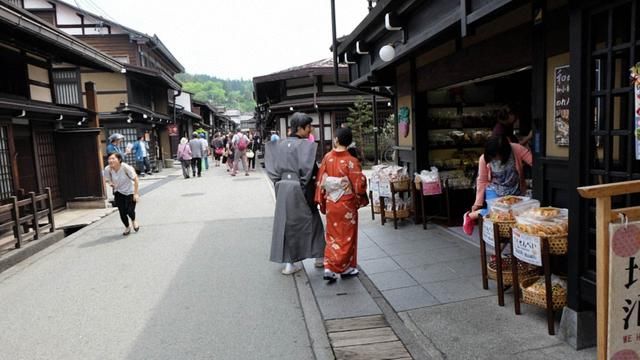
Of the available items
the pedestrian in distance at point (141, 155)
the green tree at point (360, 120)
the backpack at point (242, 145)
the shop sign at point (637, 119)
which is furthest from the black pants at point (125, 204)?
the green tree at point (360, 120)

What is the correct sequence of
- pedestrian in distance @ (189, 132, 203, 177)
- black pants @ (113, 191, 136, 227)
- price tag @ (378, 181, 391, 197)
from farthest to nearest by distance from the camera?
pedestrian in distance @ (189, 132, 203, 177)
black pants @ (113, 191, 136, 227)
price tag @ (378, 181, 391, 197)

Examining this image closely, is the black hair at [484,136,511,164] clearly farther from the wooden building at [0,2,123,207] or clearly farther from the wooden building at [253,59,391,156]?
the wooden building at [253,59,391,156]

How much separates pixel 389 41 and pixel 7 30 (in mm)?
7723

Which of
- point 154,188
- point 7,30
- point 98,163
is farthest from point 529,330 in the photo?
point 154,188

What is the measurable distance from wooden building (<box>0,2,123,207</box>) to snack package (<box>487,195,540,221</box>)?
26.7 ft

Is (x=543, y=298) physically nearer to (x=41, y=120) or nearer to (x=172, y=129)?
(x=41, y=120)

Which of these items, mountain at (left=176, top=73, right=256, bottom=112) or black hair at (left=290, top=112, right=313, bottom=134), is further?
mountain at (left=176, top=73, right=256, bottom=112)

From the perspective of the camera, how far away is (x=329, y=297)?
5273 millimetres

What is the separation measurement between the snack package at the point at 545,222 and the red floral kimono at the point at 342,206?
6.68 ft

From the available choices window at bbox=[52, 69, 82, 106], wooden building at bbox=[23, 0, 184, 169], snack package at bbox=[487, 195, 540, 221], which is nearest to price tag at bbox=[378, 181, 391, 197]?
snack package at bbox=[487, 195, 540, 221]

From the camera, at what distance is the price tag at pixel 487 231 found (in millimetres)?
4436

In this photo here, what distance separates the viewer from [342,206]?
5516mm

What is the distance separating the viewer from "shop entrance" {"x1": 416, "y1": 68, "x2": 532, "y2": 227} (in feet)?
27.3

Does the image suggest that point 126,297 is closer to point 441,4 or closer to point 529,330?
point 529,330
